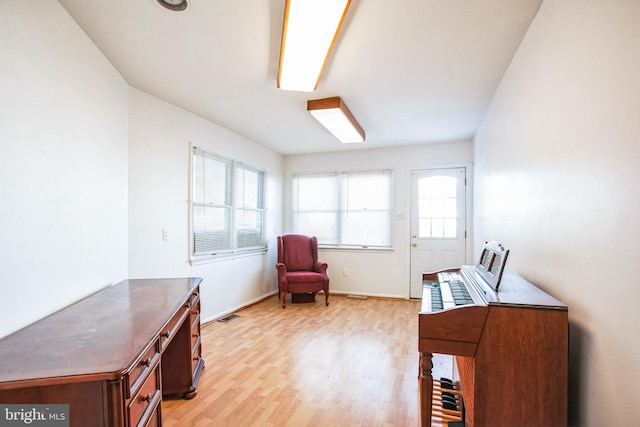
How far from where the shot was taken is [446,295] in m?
1.81

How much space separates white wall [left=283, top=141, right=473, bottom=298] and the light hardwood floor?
961 mm

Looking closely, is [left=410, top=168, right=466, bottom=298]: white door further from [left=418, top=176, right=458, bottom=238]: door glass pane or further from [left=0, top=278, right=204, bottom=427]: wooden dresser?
[left=0, top=278, right=204, bottom=427]: wooden dresser

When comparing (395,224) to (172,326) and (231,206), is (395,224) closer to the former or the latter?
(231,206)

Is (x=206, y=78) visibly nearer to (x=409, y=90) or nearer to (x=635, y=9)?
(x=409, y=90)

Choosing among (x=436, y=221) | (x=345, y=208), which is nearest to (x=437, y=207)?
(x=436, y=221)

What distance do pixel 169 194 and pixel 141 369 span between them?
7.27 ft

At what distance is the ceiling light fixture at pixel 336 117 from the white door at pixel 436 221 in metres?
1.50

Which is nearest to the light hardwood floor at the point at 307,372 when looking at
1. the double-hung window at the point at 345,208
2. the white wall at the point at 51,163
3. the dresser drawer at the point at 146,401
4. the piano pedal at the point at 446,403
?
the piano pedal at the point at 446,403

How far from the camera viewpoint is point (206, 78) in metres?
2.57

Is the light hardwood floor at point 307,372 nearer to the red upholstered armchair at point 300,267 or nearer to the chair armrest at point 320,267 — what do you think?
the red upholstered armchair at point 300,267

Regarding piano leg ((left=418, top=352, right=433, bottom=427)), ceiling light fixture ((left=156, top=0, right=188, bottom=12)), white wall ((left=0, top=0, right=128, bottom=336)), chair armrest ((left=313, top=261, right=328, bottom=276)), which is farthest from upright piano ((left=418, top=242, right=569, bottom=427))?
chair armrest ((left=313, top=261, right=328, bottom=276))

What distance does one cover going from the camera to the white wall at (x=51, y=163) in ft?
4.46
